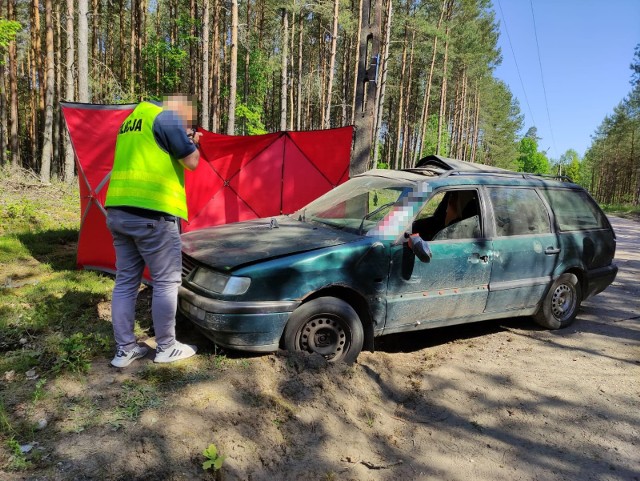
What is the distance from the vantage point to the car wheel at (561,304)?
16.4 feet

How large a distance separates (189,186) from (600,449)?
564 cm

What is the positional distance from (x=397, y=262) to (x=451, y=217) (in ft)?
4.97

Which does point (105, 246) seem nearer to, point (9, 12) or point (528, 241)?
point (528, 241)

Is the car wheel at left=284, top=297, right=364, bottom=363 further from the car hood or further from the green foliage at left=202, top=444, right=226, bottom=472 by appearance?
the green foliage at left=202, top=444, right=226, bottom=472

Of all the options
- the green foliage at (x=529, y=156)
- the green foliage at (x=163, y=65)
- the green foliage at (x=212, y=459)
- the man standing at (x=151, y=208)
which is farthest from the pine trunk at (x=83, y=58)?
the green foliage at (x=529, y=156)

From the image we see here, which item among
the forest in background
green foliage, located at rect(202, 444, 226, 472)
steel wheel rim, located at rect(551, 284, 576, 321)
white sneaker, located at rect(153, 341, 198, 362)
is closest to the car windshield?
white sneaker, located at rect(153, 341, 198, 362)

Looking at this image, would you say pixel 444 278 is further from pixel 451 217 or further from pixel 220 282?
pixel 220 282

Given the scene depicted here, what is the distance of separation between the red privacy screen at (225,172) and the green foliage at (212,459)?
377 cm

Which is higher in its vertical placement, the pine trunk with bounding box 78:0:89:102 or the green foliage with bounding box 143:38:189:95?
the green foliage with bounding box 143:38:189:95

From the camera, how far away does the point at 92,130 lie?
543 cm

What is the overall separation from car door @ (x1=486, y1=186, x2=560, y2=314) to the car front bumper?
2.25 metres

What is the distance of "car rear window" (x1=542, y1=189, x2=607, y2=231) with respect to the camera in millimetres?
5082

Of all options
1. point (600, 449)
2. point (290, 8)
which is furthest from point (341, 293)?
point (290, 8)

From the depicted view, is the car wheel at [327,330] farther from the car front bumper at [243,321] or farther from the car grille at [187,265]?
the car grille at [187,265]
